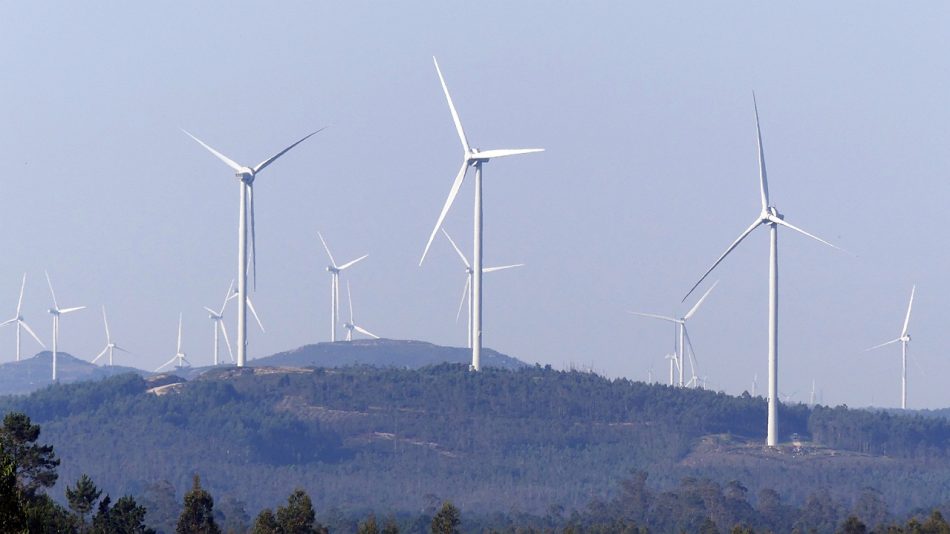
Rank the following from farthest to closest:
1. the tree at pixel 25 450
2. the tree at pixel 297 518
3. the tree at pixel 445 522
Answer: the tree at pixel 445 522 → the tree at pixel 297 518 → the tree at pixel 25 450

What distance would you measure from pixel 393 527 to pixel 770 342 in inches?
3232

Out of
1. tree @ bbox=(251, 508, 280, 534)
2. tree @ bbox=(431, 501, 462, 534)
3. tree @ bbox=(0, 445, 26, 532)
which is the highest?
tree @ bbox=(0, 445, 26, 532)

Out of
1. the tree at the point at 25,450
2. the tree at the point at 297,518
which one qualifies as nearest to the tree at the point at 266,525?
the tree at the point at 297,518

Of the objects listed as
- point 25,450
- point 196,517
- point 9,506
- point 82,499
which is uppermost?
point 25,450

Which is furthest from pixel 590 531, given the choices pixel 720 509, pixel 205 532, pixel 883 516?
pixel 205 532

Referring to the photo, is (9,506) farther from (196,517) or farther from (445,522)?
(445,522)

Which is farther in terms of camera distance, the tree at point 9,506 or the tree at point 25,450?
the tree at point 25,450

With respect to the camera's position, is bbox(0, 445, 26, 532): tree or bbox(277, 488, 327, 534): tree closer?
bbox(0, 445, 26, 532): tree

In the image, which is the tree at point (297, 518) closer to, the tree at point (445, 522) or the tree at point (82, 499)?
the tree at point (82, 499)

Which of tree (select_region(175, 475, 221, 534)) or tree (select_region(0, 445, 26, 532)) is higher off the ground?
tree (select_region(0, 445, 26, 532))

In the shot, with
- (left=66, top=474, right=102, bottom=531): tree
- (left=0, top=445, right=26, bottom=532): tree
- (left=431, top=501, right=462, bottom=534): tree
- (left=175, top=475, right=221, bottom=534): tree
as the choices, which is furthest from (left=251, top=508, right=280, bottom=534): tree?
(left=0, top=445, right=26, bottom=532): tree

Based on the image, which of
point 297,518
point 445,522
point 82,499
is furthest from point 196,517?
point 445,522

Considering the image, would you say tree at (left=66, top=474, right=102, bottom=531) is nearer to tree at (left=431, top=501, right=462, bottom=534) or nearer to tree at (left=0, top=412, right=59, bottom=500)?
tree at (left=0, top=412, right=59, bottom=500)

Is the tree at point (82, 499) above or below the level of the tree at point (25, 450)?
below
